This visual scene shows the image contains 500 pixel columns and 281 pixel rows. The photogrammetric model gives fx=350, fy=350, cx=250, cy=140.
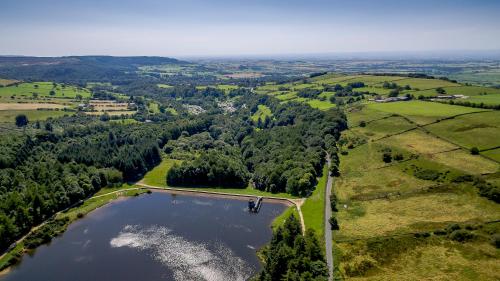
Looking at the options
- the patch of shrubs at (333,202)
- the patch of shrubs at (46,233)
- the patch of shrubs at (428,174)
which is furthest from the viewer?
the patch of shrubs at (428,174)

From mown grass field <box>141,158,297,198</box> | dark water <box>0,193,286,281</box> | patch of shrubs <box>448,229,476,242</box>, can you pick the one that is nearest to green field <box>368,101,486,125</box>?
mown grass field <box>141,158,297,198</box>

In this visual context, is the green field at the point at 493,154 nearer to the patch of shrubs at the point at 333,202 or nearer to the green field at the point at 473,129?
the green field at the point at 473,129

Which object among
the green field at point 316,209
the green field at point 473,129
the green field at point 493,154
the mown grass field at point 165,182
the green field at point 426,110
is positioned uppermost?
the green field at point 426,110

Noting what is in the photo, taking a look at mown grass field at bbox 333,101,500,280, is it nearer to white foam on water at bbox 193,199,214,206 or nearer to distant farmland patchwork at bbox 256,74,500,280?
distant farmland patchwork at bbox 256,74,500,280

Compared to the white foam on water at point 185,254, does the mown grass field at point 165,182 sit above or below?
above

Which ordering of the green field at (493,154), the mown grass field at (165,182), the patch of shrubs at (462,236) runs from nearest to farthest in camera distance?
the patch of shrubs at (462,236)
the green field at (493,154)
the mown grass field at (165,182)

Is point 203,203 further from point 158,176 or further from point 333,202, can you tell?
point 333,202

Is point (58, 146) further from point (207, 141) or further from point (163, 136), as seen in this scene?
point (207, 141)

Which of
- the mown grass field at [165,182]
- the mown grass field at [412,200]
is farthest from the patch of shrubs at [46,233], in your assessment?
the mown grass field at [412,200]
